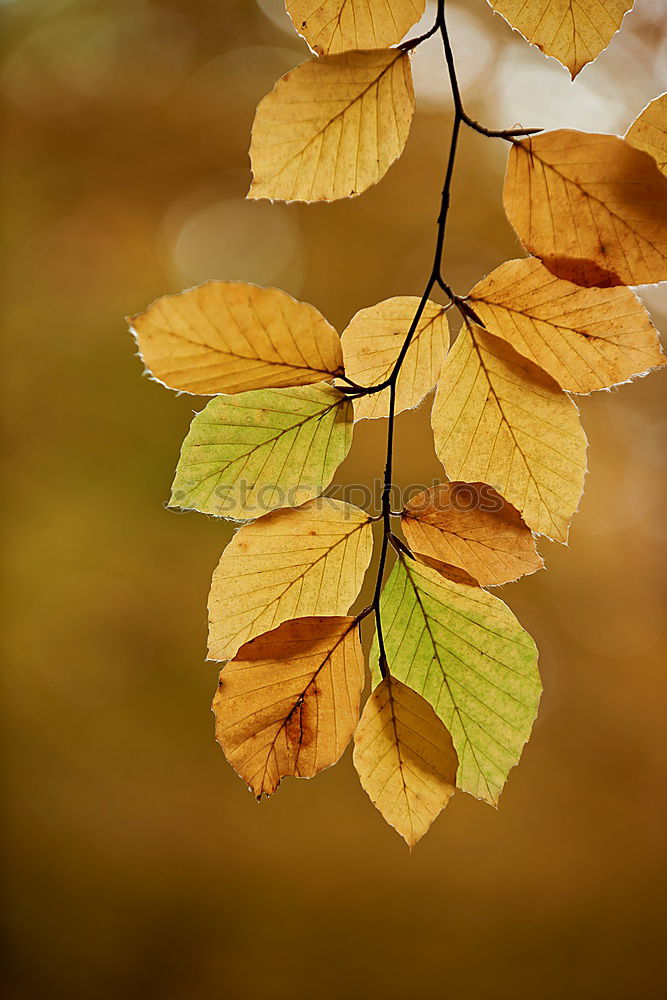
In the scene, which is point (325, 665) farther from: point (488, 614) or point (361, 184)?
point (361, 184)

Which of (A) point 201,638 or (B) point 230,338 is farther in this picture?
(A) point 201,638

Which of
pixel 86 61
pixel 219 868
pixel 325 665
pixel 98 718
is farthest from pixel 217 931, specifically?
pixel 86 61

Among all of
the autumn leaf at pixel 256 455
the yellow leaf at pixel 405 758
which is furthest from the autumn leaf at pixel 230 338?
the yellow leaf at pixel 405 758

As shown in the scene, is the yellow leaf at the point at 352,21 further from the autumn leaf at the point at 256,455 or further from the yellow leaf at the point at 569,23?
the autumn leaf at the point at 256,455

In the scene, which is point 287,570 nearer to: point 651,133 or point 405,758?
point 405,758

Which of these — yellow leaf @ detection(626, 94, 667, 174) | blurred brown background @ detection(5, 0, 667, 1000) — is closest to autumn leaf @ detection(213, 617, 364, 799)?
yellow leaf @ detection(626, 94, 667, 174)

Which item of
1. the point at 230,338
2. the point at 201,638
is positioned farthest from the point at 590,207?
the point at 201,638
